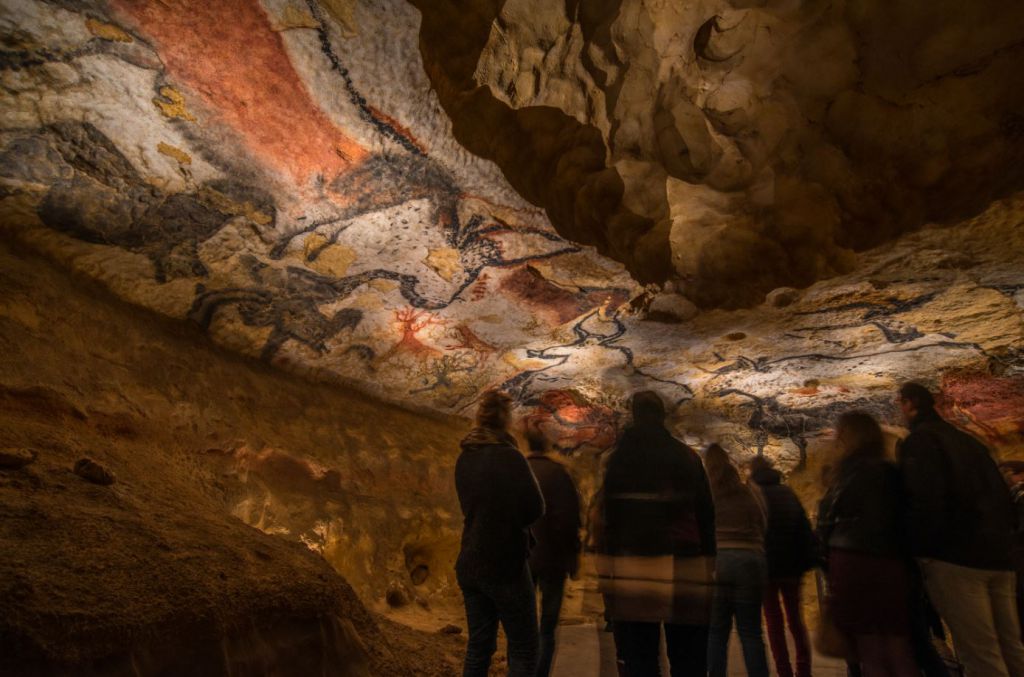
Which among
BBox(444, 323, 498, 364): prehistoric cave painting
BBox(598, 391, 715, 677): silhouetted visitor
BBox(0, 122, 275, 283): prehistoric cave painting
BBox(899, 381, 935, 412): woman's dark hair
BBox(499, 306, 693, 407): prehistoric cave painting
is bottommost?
BBox(598, 391, 715, 677): silhouetted visitor

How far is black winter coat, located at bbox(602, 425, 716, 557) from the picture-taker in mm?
1912

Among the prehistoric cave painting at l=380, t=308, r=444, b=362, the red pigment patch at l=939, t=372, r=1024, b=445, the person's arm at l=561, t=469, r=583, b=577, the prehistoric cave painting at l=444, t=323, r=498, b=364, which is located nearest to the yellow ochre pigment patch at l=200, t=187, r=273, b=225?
the prehistoric cave painting at l=380, t=308, r=444, b=362

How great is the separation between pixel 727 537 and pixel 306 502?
12.1 feet

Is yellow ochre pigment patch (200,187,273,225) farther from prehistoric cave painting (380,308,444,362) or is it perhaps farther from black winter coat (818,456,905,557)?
black winter coat (818,456,905,557)

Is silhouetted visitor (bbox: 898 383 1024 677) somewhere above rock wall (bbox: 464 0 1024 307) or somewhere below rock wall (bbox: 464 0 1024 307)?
below

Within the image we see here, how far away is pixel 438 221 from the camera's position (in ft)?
11.4

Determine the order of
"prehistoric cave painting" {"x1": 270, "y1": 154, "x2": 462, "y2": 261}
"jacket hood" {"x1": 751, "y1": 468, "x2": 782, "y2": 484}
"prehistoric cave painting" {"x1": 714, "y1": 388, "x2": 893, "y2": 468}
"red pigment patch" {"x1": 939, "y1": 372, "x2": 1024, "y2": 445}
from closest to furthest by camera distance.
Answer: "jacket hood" {"x1": 751, "y1": 468, "x2": 782, "y2": 484} < "prehistoric cave painting" {"x1": 270, "y1": 154, "x2": 462, "y2": 261} < "red pigment patch" {"x1": 939, "y1": 372, "x2": 1024, "y2": 445} < "prehistoric cave painting" {"x1": 714, "y1": 388, "x2": 893, "y2": 468}

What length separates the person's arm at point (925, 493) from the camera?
1.92 metres

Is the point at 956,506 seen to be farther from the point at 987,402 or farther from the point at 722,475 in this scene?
the point at 987,402

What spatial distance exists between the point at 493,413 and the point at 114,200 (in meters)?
2.74

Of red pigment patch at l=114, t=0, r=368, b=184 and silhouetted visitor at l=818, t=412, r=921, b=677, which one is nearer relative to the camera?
silhouetted visitor at l=818, t=412, r=921, b=677

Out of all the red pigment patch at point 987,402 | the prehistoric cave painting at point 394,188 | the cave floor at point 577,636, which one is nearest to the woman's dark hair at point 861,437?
the cave floor at point 577,636

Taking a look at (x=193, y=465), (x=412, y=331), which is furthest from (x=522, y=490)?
(x=193, y=465)

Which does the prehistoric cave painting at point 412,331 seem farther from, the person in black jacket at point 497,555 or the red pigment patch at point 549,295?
the person in black jacket at point 497,555
